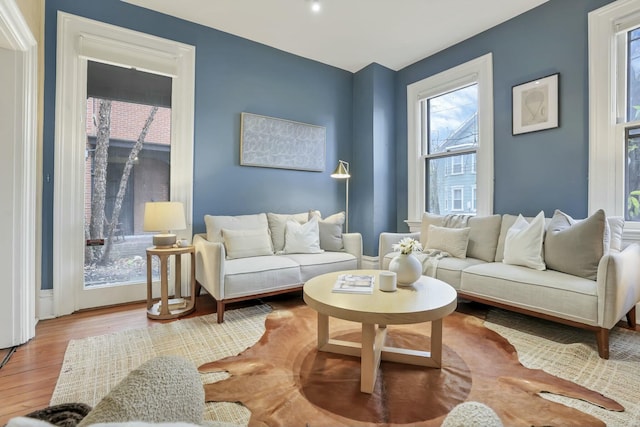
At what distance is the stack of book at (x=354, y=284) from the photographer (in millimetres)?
1865

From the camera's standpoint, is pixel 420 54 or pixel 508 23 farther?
pixel 420 54

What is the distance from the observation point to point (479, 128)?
3.42 meters

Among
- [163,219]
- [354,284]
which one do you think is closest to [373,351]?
[354,284]

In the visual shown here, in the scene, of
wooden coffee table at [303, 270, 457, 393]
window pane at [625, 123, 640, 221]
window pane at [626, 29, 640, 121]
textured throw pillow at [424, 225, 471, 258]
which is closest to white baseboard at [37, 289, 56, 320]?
wooden coffee table at [303, 270, 457, 393]

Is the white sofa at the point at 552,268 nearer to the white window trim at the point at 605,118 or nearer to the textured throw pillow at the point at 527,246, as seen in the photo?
the textured throw pillow at the point at 527,246

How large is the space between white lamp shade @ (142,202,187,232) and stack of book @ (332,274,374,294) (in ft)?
5.02

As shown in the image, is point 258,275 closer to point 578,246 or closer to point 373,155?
point 373,155

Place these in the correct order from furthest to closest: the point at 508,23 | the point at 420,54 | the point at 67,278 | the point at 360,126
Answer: the point at 360,126
the point at 420,54
the point at 508,23
the point at 67,278

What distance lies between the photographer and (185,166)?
10.4ft

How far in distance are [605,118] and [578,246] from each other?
46.5 inches

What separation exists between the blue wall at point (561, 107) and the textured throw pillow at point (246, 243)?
8.27 ft

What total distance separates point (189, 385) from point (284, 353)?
1.39m

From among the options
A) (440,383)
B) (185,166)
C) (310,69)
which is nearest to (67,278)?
(185,166)

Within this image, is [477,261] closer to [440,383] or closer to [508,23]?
[440,383]
